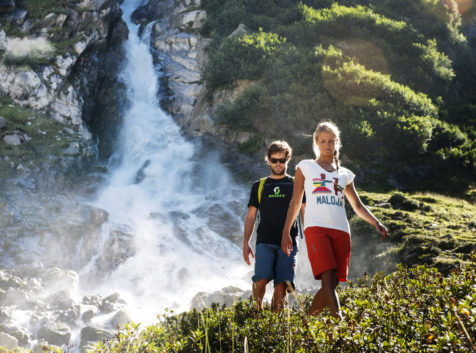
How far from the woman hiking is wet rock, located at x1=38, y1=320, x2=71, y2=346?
10.6 m

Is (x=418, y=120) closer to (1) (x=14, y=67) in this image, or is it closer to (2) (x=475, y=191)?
(2) (x=475, y=191)

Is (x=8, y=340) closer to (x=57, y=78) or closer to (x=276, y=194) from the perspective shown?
(x=276, y=194)

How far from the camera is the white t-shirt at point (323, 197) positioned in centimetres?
415

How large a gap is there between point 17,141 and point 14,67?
27.8ft

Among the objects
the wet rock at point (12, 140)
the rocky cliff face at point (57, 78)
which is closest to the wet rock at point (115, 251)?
the rocky cliff face at point (57, 78)

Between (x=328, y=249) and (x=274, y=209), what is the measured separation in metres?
1.06

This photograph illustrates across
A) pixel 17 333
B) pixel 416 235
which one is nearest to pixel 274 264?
pixel 416 235

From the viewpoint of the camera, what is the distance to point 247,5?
35.6 meters

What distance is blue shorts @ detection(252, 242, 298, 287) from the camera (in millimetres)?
4797

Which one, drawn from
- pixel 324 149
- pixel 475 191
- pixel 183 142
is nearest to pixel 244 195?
pixel 183 142

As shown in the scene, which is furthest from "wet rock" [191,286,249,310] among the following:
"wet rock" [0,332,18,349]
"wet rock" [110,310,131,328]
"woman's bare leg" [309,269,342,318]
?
"woman's bare leg" [309,269,342,318]

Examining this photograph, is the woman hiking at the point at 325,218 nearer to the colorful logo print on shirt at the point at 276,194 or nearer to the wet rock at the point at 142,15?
the colorful logo print on shirt at the point at 276,194

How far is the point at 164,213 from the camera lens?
22.2m

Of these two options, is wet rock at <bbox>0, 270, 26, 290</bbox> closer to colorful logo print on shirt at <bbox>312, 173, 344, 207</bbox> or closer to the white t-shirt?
the white t-shirt
